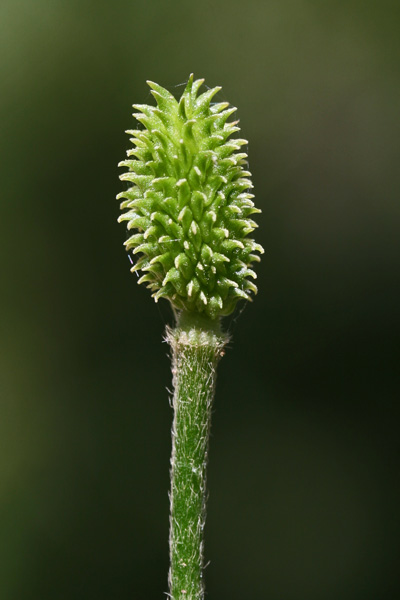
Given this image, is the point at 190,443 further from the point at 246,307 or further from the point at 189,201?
the point at 246,307

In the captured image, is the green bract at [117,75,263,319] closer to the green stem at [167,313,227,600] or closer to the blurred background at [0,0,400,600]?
the green stem at [167,313,227,600]

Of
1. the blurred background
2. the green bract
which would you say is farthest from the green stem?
the blurred background

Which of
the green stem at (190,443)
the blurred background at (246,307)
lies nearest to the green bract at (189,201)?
the green stem at (190,443)
